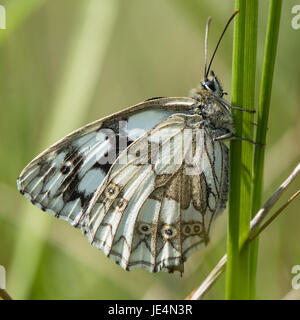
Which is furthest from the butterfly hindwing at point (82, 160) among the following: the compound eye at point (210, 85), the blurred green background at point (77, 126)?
the blurred green background at point (77, 126)

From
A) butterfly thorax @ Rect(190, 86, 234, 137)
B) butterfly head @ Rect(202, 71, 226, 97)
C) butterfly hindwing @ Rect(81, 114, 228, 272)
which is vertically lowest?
butterfly hindwing @ Rect(81, 114, 228, 272)

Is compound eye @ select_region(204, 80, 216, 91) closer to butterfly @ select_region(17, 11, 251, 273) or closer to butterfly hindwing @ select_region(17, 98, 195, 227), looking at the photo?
butterfly @ select_region(17, 11, 251, 273)

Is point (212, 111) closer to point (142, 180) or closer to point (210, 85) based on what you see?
point (210, 85)

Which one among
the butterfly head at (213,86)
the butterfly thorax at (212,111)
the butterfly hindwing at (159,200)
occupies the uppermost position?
the butterfly head at (213,86)

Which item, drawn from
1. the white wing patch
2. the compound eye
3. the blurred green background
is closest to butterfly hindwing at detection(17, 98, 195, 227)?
the white wing patch

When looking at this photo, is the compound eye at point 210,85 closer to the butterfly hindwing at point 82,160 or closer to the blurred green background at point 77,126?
the butterfly hindwing at point 82,160

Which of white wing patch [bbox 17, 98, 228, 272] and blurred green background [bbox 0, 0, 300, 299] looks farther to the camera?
blurred green background [bbox 0, 0, 300, 299]
